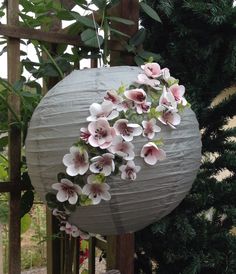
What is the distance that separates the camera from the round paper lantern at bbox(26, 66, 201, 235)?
89 cm

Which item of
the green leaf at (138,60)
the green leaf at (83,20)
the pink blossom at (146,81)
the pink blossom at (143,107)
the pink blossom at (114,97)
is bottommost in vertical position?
the pink blossom at (143,107)

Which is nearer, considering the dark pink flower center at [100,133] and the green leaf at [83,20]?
the dark pink flower center at [100,133]

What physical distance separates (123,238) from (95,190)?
49 cm

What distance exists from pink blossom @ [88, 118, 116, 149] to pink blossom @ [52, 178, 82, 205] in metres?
0.11

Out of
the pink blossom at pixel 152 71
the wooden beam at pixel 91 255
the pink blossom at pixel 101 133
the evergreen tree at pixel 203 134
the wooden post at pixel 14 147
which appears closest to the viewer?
the pink blossom at pixel 101 133

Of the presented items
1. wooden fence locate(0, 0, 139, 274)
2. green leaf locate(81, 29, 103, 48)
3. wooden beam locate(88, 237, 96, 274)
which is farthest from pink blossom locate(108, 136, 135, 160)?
wooden beam locate(88, 237, 96, 274)

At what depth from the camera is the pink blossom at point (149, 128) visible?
0.87 meters

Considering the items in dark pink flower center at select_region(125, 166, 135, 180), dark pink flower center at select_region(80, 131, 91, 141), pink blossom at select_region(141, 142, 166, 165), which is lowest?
dark pink flower center at select_region(125, 166, 135, 180)

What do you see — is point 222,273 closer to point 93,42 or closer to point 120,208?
point 120,208

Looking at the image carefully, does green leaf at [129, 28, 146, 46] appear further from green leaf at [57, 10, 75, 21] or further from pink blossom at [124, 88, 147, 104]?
pink blossom at [124, 88, 147, 104]

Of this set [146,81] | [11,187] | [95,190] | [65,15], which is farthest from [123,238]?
[65,15]

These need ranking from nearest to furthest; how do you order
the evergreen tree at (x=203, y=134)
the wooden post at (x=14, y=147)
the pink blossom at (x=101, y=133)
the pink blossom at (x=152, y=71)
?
the pink blossom at (x=101, y=133)
the pink blossom at (x=152, y=71)
the wooden post at (x=14, y=147)
the evergreen tree at (x=203, y=134)

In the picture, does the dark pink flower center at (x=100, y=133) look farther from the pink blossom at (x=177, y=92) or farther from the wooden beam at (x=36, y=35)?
the wooden beam at (x=36, y=35)

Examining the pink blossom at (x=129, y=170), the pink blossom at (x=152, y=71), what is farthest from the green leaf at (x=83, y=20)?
the pink blossom at (x=129, y=170)
